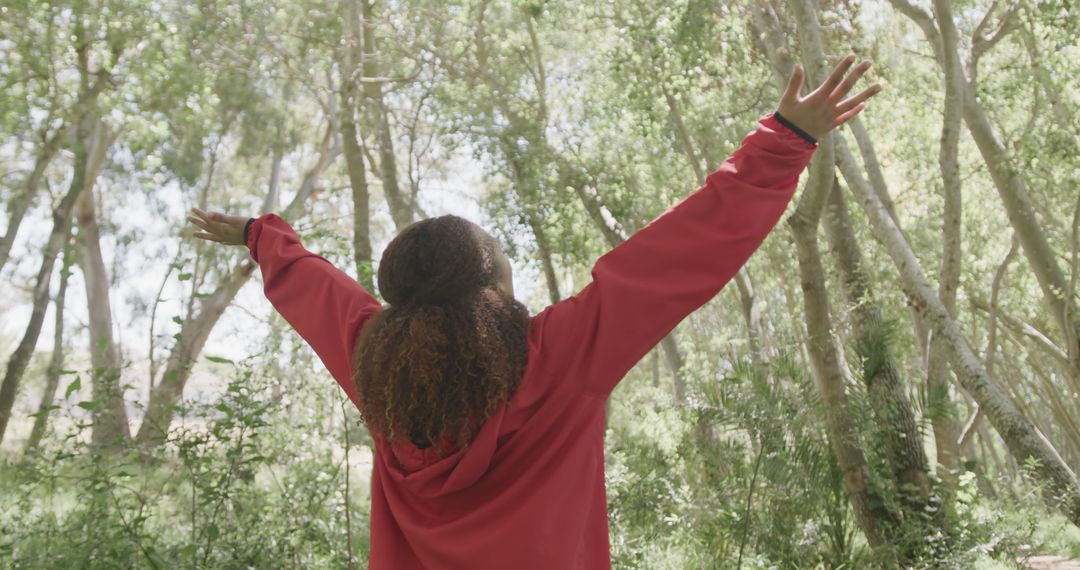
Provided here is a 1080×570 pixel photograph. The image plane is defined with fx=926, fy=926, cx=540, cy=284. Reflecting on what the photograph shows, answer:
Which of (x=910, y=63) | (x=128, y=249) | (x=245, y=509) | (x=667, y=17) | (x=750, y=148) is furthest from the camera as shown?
(x=128, y=249)

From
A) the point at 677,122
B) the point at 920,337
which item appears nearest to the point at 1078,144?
the point at 920,337

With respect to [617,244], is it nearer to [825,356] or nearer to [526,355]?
[825,356]

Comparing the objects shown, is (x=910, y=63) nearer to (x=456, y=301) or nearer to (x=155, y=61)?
(x=155, y=61)

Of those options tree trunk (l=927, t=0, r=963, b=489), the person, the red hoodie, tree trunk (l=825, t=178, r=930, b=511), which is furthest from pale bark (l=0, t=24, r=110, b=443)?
tree trunk (l=927, t=0, r=963, b=489)

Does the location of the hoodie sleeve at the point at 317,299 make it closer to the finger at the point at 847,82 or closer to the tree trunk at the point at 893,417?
the finger at the point at 847,82

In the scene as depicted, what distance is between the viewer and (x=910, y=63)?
1688cm

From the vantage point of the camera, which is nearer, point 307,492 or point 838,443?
point 838,443

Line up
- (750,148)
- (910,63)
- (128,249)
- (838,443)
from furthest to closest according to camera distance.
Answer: (128,249)
(910,63)
(838,443)
(750,148)

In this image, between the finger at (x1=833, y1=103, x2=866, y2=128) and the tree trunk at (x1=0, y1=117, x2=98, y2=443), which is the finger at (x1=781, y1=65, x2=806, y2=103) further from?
the tree trunk at (x1=0, y1=117, x2=98, y2=443)

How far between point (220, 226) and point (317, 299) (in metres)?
0.64

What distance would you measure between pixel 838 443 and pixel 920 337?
15.8 feet

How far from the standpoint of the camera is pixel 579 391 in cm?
200

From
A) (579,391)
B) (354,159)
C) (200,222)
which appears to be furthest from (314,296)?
(354,159)

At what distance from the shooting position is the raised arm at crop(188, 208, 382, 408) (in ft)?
7.73
